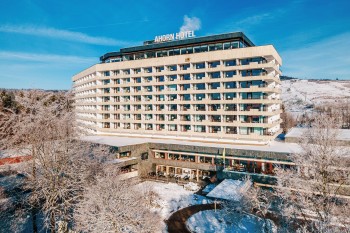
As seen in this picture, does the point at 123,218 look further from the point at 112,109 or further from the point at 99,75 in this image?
the point at 99,75

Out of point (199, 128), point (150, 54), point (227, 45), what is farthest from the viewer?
point (150, 54)

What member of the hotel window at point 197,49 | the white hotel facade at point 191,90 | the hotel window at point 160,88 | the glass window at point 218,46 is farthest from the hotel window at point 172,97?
the glass window at point 218,46

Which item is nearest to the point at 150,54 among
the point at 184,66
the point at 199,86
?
the point at 184,66

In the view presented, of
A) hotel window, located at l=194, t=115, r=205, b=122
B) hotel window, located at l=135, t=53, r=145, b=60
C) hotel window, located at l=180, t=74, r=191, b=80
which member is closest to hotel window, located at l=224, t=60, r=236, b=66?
hotel window, located at l=180, t=74, r=191, b=80

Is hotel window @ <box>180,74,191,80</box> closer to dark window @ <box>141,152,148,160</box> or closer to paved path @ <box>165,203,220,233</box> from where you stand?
dark window @ <box>141,152,148,160</box>

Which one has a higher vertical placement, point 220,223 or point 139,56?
point 139,56

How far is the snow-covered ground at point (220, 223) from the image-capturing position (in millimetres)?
31516

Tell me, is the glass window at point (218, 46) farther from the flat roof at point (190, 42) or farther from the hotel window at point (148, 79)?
the hotel window at point (148, 79)

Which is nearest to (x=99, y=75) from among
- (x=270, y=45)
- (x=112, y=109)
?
(x=112, y=109)

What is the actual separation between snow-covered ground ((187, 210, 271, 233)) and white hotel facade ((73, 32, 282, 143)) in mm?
20437

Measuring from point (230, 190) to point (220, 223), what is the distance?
6.60 metres

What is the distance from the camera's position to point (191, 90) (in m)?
57.9

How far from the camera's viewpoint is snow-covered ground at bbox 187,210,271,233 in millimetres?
31516

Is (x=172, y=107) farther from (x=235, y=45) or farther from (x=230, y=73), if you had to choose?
(x=235, y=45)
